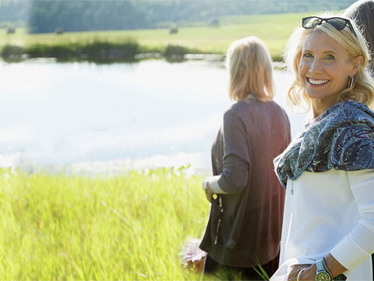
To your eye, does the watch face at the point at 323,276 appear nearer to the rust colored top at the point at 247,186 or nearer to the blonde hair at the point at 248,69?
the rust colored top at the point at 247,186

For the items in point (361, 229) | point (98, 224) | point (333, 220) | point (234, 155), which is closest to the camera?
point (361, 229)

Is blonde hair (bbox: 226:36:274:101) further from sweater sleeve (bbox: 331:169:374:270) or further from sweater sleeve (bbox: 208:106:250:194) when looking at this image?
sweater sleeve (bbox: 331:169:374:270)

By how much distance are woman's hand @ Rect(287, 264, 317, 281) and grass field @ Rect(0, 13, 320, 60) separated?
465cm

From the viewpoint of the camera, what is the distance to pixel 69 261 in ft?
9.88

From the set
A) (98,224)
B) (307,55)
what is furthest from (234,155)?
(98,224)

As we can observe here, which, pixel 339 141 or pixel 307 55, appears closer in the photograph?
pixel 339 141

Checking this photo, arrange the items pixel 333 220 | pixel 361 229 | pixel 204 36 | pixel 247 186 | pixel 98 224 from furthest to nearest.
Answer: pixel 204 36 < pixel 98 224 < pixel 247 186 < pixel 333 220 < pixel 361 229

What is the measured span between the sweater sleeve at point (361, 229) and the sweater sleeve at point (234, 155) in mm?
1030

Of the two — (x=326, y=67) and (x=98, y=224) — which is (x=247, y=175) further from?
(x=98, y=224)

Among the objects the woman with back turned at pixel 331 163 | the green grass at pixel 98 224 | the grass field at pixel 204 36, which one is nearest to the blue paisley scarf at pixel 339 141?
the woman with back turned at pixel 331 163

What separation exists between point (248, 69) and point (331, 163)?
3.85 ft

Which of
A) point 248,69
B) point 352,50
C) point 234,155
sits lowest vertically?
point 234,155

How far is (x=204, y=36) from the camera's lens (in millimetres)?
8250

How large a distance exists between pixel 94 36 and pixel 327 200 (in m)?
6.46
